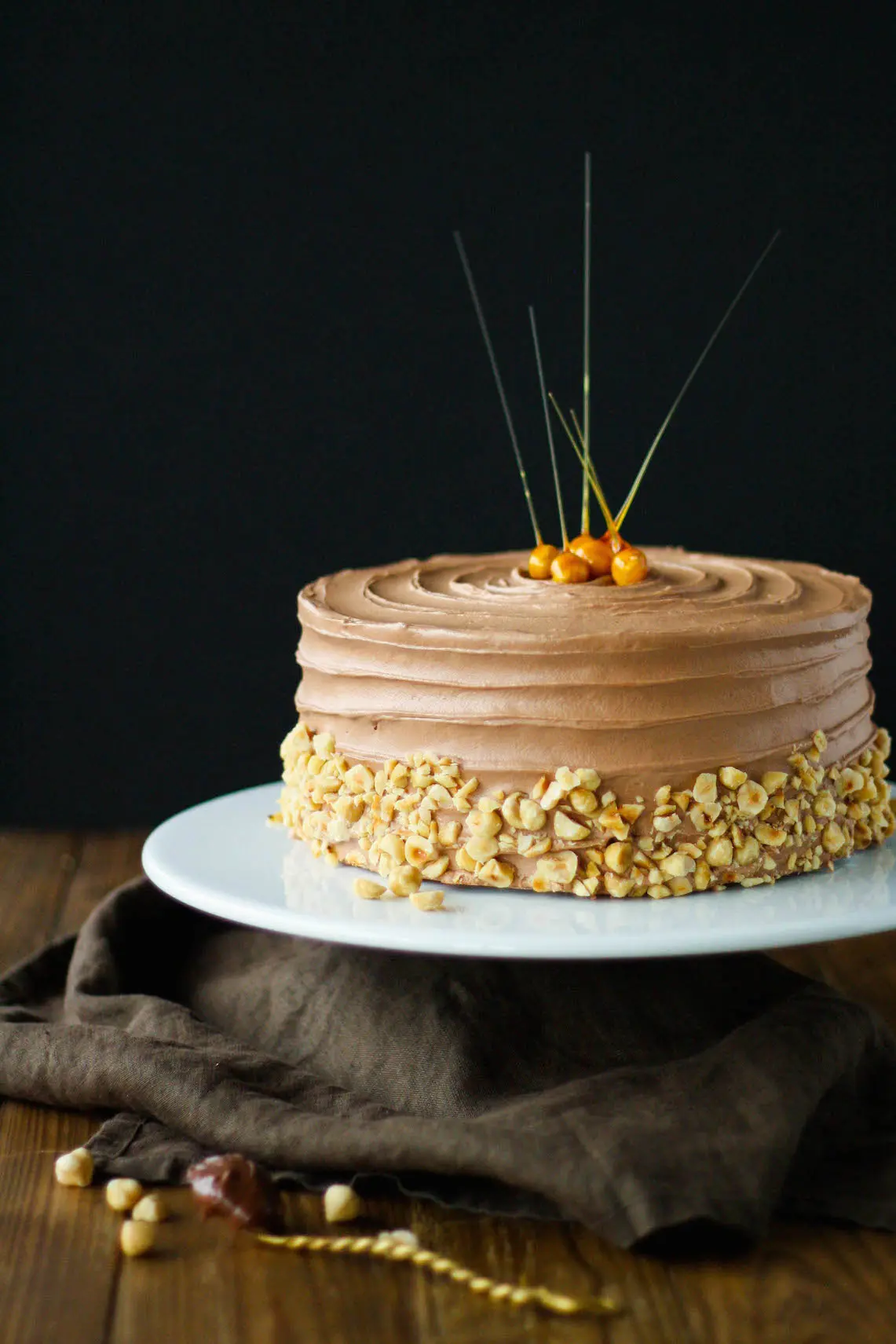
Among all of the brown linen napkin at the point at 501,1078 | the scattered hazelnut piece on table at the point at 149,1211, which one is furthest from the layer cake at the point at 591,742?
the scattered hazelnut piece on table at the point at 149,1211

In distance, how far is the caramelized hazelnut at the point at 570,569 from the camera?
2043mm

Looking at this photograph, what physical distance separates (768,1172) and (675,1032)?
1.10 feet

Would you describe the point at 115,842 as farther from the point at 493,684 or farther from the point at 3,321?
the point at 493,684

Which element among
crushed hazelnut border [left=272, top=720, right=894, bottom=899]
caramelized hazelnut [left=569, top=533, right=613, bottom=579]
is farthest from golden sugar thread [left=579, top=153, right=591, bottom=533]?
crushed hazelnut border [left=272, top=720, right=894, bottom=899]

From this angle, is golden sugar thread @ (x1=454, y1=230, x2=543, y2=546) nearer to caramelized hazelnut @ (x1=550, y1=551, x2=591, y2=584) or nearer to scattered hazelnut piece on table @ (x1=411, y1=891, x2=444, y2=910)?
caramelized hazelnut @ (x1=550, y1=551, x2=591, y2=584)

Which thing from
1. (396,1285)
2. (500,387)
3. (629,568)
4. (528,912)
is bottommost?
(396,1285)

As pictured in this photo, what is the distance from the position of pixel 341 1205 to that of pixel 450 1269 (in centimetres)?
15

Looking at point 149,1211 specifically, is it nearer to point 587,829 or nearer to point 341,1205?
point 341,1205

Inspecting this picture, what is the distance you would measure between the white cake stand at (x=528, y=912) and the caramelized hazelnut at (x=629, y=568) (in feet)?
1.31

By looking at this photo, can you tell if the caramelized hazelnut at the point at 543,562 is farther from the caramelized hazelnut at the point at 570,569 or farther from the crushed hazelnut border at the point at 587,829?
the crushed hazelnut border at the point at 587,829

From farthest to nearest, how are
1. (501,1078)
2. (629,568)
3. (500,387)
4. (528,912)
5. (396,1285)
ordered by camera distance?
(500,387)
(629,568)
(501,1078)
(528,912)
(396,1285)

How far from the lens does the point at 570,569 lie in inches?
80.4

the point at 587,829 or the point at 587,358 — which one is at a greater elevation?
the point at 587,358

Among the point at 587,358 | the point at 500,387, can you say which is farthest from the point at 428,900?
the point at 500,387
